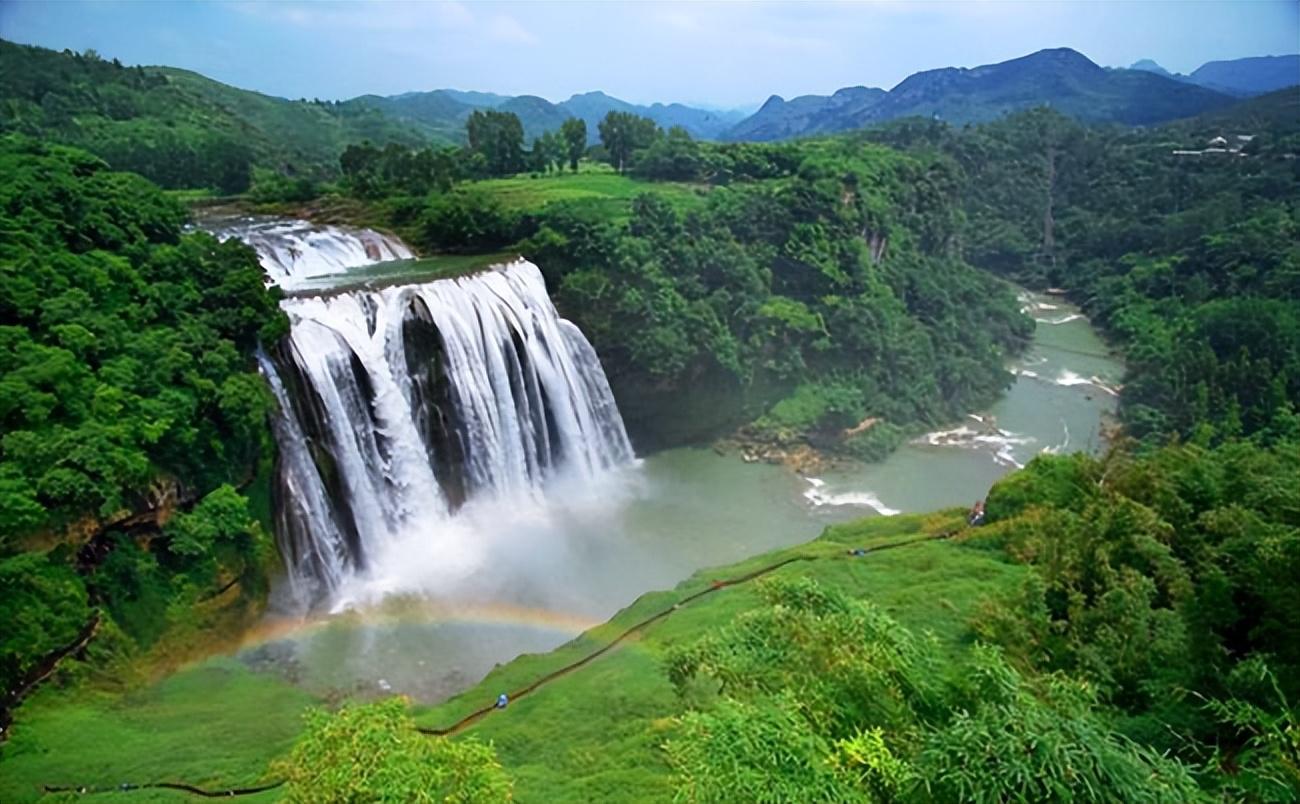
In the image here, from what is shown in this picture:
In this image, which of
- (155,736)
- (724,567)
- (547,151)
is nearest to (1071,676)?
(724,567)

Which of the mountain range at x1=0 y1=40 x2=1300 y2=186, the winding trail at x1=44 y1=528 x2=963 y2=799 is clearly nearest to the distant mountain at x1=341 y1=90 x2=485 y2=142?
the mountain range at x1=0 y1=40 x2=1300 y2=186

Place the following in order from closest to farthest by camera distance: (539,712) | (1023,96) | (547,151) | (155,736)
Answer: (155,736), (539,712), (547,151), (1023,96)

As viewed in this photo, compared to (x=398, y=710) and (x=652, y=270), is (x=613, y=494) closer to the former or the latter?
(x=652, y=270)

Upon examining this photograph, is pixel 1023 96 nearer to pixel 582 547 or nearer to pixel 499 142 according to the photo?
pixel 499 142

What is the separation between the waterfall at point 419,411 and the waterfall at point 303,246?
3438 mm

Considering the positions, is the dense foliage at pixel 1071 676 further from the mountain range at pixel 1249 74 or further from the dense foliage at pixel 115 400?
the mountain range at pixel 1249 74

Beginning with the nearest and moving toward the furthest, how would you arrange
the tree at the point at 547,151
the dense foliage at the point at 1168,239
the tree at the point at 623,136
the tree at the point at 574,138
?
the dense foliage at the point at 1168,239 < the tree at the point at 547,151 < the tree at the point at 574,138 < the tree at the point at 623,136

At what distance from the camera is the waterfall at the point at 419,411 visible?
45.9ft

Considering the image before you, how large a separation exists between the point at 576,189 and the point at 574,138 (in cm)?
726

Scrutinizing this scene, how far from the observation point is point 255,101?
6359 cm

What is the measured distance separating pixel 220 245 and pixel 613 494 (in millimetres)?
9286

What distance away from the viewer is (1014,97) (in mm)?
122812

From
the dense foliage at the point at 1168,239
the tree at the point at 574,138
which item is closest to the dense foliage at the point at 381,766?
the dense foliage at the point at 1168,239

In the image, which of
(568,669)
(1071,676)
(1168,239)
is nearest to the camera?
(1071,676)
